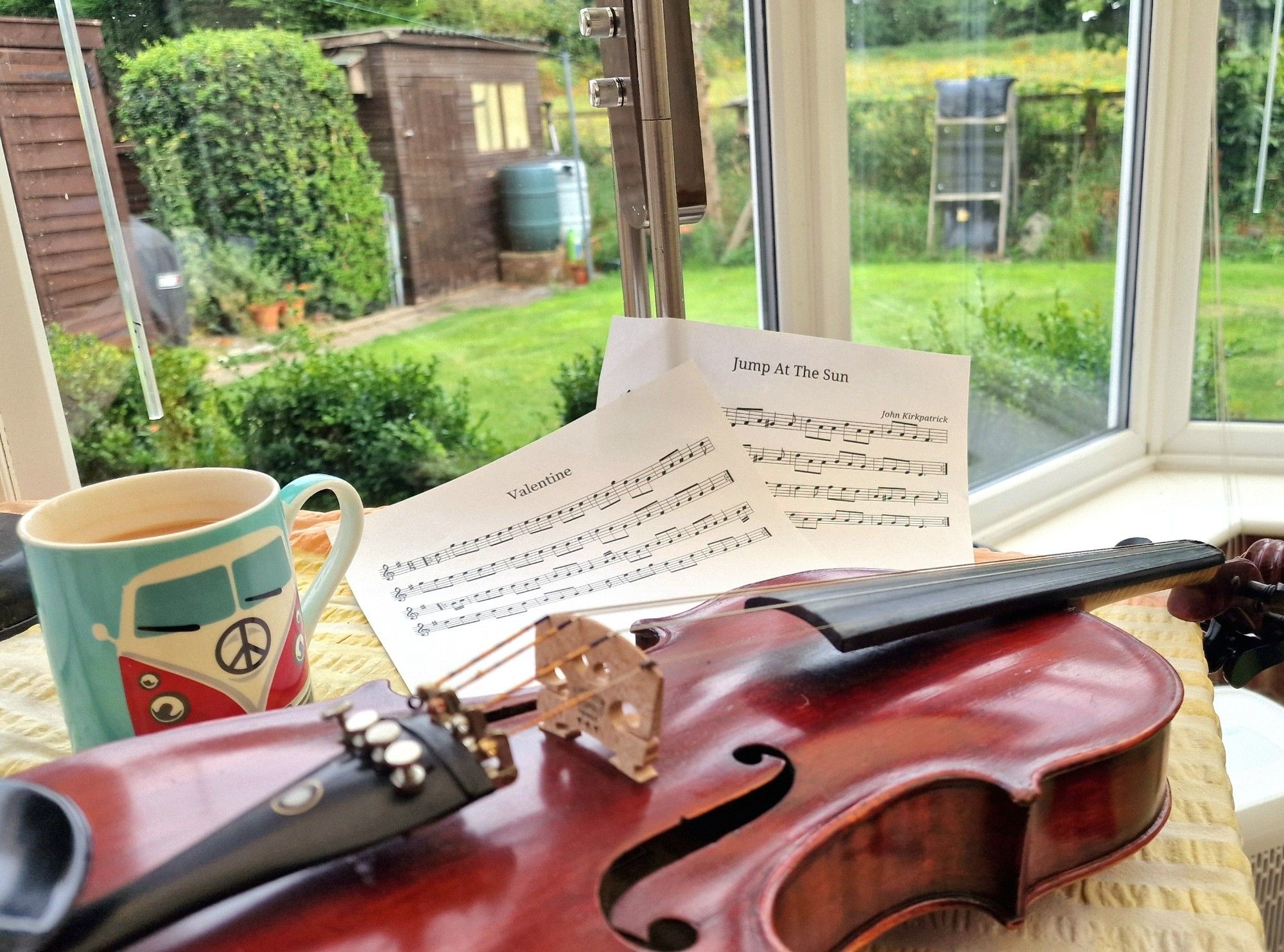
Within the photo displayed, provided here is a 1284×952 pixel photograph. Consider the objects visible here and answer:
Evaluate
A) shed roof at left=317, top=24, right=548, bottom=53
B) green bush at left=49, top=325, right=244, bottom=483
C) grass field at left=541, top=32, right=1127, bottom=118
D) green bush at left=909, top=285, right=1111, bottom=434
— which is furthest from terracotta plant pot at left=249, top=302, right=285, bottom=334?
green bush at left=909, top=285, right=1111, bottom=434

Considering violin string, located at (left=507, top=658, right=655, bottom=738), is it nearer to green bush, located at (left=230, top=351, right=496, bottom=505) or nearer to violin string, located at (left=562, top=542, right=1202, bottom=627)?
violin string, located at (left=562, top=542, right=1202, bottom=627)

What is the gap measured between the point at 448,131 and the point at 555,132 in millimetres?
170

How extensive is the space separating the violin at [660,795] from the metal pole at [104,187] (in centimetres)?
83

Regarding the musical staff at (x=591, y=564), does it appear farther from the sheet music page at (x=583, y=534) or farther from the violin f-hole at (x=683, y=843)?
the violin f-hole at (x=683, y=843)

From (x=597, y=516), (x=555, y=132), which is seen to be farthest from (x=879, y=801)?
(x=555, y=132)

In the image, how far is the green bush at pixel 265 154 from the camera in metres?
1.33

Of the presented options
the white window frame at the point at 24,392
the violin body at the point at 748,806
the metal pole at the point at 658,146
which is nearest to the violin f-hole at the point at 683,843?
the violin body at the point at 748,806

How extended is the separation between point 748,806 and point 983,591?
182 millimetres

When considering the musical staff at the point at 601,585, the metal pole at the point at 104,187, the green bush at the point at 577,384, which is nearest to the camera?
the musical staff at the point at 601,585

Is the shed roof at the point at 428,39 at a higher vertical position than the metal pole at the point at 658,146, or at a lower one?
higher

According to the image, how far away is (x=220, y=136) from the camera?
1.45 meters

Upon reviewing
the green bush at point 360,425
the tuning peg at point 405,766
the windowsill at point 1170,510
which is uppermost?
the tuning peg at point 405,766

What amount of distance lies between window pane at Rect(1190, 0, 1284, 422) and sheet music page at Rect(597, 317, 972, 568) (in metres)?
0.97

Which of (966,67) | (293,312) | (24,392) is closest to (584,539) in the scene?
(24,392)
